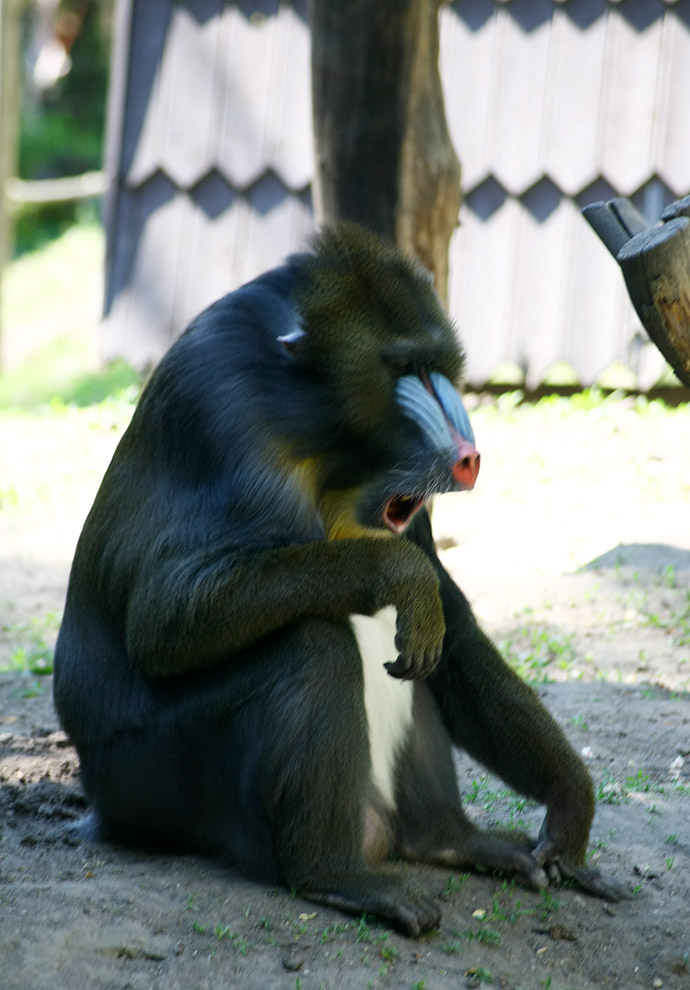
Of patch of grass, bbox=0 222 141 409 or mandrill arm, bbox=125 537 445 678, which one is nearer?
mandrill arm, bbox=125 537 445 678

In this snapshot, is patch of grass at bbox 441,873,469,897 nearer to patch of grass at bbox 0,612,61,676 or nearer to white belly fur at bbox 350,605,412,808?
white belly fur at bbox 350,605,412,808

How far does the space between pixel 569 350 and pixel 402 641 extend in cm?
572

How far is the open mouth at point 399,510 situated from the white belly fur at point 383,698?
0.74ft

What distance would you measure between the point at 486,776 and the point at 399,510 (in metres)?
1.32

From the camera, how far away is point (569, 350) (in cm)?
828

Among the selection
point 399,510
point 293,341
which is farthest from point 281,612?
point 293,341

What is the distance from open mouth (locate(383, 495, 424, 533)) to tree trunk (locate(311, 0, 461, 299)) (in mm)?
2323

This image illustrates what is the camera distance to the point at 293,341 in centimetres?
299

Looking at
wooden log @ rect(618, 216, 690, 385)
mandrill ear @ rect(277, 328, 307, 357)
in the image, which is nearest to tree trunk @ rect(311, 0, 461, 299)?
mandrill ear @ rect(277, 328, 307, 357)

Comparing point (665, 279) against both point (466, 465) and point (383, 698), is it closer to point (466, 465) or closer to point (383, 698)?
point (466, 465)

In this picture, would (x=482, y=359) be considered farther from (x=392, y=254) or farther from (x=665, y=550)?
(x=392, y=254)

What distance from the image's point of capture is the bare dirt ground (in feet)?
8.48

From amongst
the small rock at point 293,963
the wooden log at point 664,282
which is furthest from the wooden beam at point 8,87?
the small rock at point 293,963

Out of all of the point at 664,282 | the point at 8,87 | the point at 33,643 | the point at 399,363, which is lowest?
the point at 33,643
